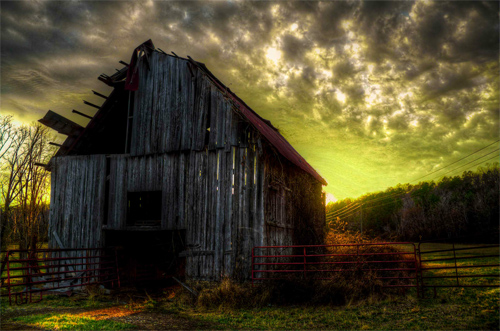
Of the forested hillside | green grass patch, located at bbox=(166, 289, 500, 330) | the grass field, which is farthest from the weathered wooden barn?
the forested hillside

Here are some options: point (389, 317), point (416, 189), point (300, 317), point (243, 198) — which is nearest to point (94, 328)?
point (300, 317)

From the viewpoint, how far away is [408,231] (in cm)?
4044

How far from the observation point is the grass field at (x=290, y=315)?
8.12 meters

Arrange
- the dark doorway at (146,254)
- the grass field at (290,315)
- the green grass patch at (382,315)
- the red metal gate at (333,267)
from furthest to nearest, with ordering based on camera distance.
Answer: the dark doorway at (146,254) → the red metal gate at (333,267) → the grass field at (290,315) → the green grass patch at (382,315)

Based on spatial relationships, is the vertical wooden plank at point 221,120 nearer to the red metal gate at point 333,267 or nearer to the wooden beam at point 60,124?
the red metal gate at point 333,267

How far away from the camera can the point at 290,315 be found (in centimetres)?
927

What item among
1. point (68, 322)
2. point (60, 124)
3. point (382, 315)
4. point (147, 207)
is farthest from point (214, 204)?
point (60, 124)

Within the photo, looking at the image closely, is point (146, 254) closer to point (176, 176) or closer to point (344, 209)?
point (176, 176)

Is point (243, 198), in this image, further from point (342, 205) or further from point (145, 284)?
point (342, 205)

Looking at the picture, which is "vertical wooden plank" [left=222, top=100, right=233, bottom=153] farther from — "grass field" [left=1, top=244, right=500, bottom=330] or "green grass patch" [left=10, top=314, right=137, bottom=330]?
"green grass patch" [left=10, top=314, right=137, bottom=330]

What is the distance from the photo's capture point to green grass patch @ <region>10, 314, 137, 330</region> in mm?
8281

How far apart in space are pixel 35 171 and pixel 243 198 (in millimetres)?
19511

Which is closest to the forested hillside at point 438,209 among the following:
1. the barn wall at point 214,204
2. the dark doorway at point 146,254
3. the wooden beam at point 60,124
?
the dark doorway at point 146,254

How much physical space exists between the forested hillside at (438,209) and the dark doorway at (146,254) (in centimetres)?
1722
